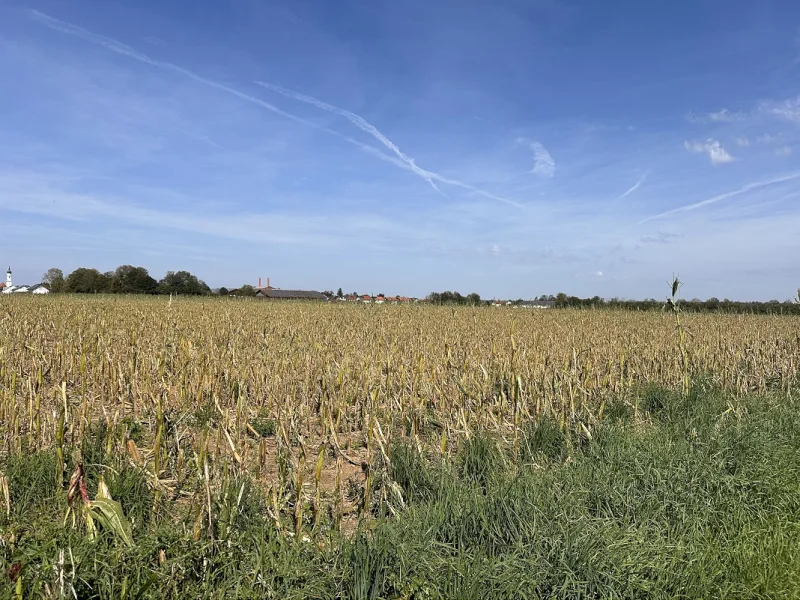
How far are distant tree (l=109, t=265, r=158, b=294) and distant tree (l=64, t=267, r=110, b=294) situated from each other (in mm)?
1100

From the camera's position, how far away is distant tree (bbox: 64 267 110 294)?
58031mm

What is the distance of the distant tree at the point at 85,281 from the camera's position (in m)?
58.0

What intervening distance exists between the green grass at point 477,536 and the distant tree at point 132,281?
2395 inches

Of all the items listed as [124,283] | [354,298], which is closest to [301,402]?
[354,298]

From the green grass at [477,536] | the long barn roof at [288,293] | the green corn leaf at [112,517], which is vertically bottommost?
the green grass at [477,536]

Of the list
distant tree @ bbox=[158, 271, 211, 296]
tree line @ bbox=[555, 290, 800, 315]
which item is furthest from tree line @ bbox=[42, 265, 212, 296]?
tree line @ bbox=[555, 290, 800, 315]

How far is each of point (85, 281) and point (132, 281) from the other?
590 centimetres

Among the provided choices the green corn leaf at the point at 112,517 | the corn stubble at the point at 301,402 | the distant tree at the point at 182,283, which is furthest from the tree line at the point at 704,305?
the distant tree at the point at 182,283

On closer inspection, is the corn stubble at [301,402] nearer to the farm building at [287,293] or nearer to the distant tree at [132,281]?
the distant tree at [132,281]

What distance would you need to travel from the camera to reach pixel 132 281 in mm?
59219

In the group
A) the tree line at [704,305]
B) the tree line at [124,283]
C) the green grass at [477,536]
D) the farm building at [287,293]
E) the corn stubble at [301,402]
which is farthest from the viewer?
the farm building at [287,293]

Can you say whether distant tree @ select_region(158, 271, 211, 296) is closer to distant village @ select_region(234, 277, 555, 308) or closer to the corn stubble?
distant village @ select_region(234, 277, 555, 308)

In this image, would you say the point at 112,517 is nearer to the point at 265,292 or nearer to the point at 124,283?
the point at 124,283

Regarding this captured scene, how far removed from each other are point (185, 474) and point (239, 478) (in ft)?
2.93
